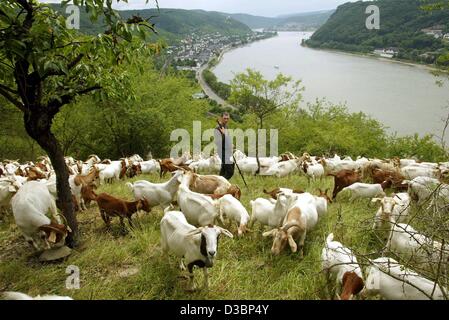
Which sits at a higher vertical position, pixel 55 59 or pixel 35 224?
pixel 55 59

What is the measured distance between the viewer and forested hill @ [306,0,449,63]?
164 ft

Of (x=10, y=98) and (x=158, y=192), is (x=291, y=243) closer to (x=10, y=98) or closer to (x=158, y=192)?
(x=158, y=192)

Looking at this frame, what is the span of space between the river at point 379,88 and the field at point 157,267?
25699mm

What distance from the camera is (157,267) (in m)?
5.13

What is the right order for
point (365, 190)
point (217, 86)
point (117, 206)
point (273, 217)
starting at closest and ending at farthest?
point (273, 217)
point (117, 206)
point (365, 190)
point (217, 86)

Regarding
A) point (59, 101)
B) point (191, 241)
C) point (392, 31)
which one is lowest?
point (191, 241)

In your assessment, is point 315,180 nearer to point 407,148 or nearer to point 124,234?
point 124,234

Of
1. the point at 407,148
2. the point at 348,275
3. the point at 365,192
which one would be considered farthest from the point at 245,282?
the point at 407,148

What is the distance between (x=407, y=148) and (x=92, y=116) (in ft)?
62.3

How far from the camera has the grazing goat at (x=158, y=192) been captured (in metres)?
6.98

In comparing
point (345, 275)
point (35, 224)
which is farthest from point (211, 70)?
point (345, 275)

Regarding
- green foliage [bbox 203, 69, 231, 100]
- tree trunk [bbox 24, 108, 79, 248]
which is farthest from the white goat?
green foliage [bbox 203, 69, 231, 100]

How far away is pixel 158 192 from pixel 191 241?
2606 millimetres
